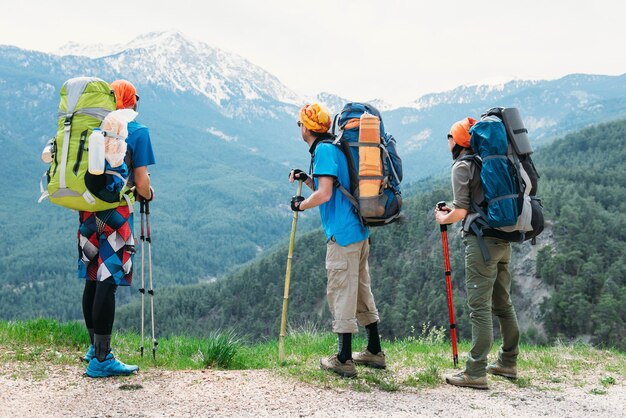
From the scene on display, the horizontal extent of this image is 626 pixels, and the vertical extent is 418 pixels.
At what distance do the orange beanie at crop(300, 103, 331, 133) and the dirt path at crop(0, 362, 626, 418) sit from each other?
8.45 ft

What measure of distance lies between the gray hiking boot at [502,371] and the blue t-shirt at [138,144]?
436cm

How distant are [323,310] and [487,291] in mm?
93608

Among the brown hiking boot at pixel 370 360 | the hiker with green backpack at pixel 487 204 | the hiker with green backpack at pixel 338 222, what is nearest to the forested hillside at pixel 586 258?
the brown hiking boot at pixel 370 360

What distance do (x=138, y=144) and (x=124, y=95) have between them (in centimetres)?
58

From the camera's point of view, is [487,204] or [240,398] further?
[487,204]

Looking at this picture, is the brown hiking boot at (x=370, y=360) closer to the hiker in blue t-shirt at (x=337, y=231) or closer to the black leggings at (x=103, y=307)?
the hiker in blue t-shirt at (x=337, y=231)

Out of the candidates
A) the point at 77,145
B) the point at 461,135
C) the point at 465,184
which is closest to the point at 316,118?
the point at 461,135

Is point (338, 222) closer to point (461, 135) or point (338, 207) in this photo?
point (338, 207)

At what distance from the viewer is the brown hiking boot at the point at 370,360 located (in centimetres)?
627

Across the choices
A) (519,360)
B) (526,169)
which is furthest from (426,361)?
(526,169)

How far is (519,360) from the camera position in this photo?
23.7 ft

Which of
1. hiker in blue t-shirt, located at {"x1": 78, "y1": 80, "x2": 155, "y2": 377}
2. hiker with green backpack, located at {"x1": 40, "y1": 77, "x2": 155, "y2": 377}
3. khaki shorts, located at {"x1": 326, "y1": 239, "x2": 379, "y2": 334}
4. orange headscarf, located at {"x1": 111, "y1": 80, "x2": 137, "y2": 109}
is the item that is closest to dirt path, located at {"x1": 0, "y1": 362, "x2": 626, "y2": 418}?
hiker in blue t-shirt, located at {"x1": 78, "y1": 80, "x2": 155, "y2": 377}

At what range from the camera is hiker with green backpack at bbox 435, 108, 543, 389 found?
5.48 metres

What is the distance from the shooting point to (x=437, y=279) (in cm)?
8931
